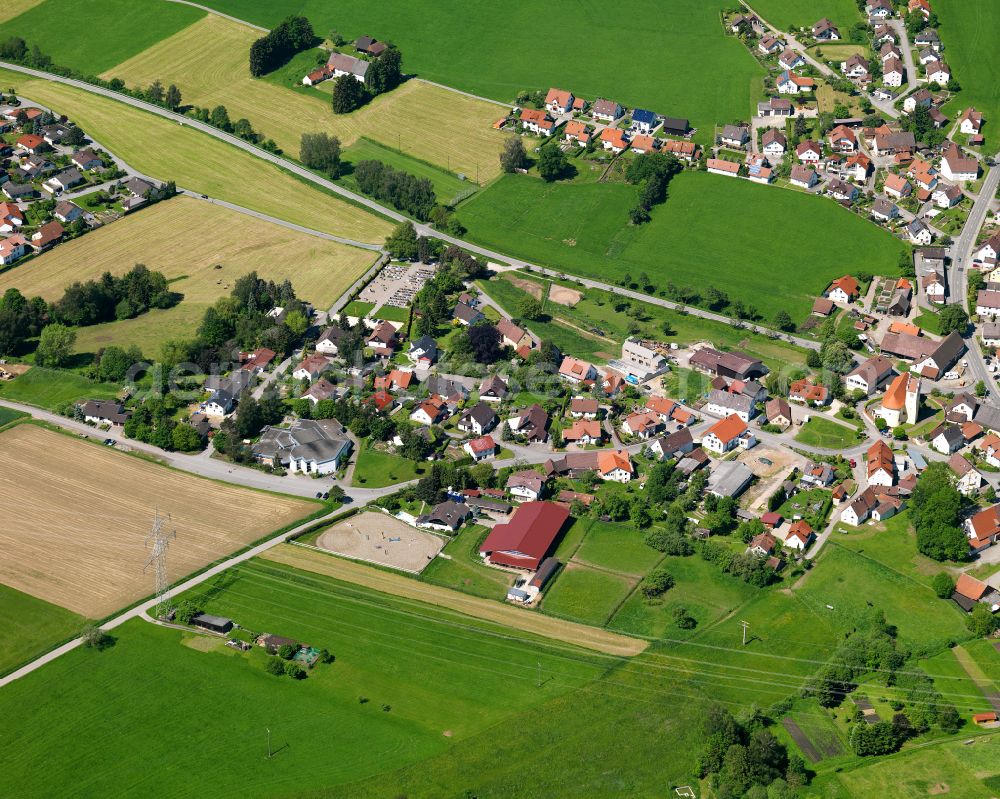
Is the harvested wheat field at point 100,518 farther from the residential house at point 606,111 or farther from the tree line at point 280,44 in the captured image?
the tree line at point 280,44

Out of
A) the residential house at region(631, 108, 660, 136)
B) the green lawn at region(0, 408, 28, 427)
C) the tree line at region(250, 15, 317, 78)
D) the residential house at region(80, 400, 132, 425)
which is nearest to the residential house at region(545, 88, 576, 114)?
the residential house at region(631, 108, 660, 136)

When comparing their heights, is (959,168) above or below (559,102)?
above

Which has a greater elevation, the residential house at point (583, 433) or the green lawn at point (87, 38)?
the green lawn at point (87, 38)

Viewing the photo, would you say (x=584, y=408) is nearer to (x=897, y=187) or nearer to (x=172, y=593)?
(x=172, y=593)

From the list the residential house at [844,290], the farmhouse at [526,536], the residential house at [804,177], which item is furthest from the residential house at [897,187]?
the farmhouse at [526,536]

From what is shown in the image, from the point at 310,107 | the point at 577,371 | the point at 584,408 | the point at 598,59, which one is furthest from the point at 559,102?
the point at 584,408

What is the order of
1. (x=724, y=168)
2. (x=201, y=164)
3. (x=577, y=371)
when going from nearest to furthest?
1. (x=577, y=371)
2. (x=724, y=168)
3. (x=201, y=164)

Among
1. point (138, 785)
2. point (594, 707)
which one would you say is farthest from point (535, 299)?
point (138, 785)

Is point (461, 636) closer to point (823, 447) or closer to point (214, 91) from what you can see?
point (823, 447)
